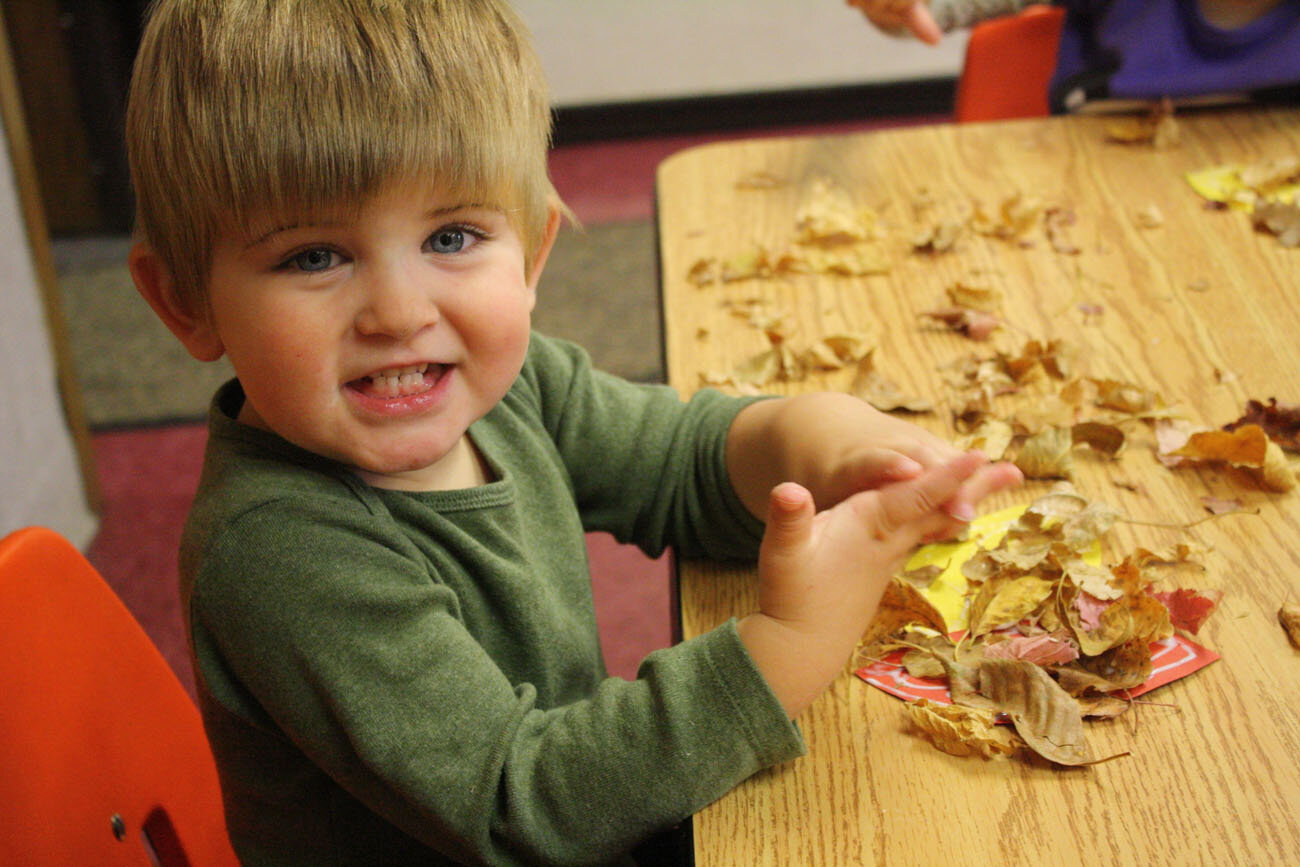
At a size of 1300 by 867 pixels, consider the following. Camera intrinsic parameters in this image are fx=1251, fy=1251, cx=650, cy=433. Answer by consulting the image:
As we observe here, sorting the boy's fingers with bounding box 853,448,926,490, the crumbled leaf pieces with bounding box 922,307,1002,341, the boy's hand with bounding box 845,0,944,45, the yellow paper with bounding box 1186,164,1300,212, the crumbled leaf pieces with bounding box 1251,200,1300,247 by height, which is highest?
the boy's hand with bounding box 845,0,944,45

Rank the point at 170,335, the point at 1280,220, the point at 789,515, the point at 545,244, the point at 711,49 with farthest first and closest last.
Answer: the point at 711,49 < the point at 170,335 < the point at 1280,220 < the point at 545,244 < the point at 789,515

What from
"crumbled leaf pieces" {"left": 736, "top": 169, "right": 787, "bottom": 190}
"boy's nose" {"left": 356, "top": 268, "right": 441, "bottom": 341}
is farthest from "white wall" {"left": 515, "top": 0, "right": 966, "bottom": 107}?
"boy's nose" {"left": 356, "top": 268, "right": 441, "bottom": 341}

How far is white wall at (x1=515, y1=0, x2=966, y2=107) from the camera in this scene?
370 centimetres

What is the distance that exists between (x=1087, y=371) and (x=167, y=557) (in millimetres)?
1839

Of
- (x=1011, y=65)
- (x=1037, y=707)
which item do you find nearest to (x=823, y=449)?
(x=1037, y=707)

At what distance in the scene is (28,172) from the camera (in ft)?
7.01

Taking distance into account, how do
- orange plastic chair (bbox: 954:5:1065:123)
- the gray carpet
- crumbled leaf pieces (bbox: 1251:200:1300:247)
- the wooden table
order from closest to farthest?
the wooden table
crumbled leaf pieces (bbox: 1251:200:1300:247)
orange plastic chair (bbox: 954:5:1065:123)
the gray carpet

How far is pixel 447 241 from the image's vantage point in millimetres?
786

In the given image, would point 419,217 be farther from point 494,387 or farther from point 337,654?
point 337,654

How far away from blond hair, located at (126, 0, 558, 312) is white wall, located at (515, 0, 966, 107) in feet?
10.00

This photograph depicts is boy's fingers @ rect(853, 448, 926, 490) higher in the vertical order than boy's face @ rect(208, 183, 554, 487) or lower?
lower

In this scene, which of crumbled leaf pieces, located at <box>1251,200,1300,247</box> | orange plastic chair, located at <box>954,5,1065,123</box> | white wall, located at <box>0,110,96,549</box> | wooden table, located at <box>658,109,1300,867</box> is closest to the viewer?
wooden table, located at <box>658,109,1300,867</box>

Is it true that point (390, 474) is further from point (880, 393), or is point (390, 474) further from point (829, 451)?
point (880, 393)

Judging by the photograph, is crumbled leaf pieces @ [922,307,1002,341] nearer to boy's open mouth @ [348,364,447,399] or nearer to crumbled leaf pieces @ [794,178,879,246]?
crumbled leaf pieces @ [794,178,879,246]
